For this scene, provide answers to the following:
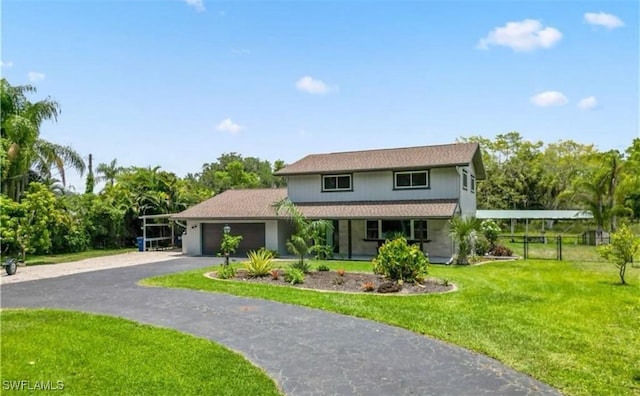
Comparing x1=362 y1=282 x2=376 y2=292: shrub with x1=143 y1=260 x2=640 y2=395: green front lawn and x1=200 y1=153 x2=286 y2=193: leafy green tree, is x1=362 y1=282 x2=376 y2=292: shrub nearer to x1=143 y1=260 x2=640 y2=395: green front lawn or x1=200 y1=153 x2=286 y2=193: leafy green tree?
x1=143 y1=260 x2=640 y2=395: green front lawn

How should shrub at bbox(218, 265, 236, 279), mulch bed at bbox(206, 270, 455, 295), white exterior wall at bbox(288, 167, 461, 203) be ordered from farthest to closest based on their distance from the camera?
white exterior wall at bbox(288, 167, 461, 203) < shrub at bbox(218, 265, 236, 279) < mulch bed at bbox(206, 270, 455, 295)

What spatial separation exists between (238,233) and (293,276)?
1115cm

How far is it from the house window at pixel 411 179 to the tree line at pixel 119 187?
1656 cm

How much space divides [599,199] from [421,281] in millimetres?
24888

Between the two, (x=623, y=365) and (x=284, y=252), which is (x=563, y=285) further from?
(x=284, y=252)

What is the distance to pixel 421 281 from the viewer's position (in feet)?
42.5

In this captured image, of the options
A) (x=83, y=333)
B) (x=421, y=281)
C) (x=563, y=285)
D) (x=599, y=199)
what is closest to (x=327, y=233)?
(x=421, y=281)

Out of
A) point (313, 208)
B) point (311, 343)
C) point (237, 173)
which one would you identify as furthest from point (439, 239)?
point (237, 173)

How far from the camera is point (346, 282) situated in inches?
531

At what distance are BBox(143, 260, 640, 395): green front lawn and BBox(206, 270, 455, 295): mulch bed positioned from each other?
0.66 m

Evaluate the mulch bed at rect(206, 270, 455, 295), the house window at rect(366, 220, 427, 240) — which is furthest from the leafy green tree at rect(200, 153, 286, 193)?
the mulch bed at rect(206, 270, 455, 295)

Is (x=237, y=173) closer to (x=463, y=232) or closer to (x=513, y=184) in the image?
(x=513, y=184)

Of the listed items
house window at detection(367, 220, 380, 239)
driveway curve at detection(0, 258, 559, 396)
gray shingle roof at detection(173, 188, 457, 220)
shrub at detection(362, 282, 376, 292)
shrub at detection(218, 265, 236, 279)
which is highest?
gray shingle roof at detection(173, 188, 457, 220)

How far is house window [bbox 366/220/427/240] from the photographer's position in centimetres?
2089
